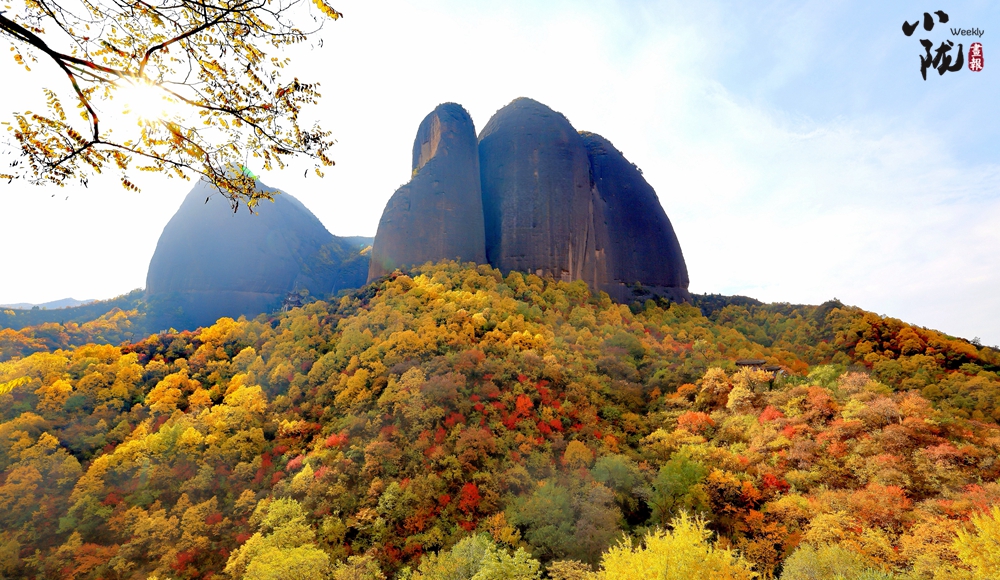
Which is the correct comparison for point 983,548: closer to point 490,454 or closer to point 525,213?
point 490,454

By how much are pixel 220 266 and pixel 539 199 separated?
40.7 m

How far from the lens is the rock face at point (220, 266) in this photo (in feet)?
155

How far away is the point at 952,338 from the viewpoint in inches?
1086

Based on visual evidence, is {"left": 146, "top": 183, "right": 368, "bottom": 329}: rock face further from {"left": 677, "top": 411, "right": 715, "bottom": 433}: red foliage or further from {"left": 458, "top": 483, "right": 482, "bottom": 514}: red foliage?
{"left": 677, "top": 411, "right": 715, "bottom": 433}: red foliage

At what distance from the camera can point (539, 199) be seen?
3584cm

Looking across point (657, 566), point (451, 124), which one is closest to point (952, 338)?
point (657, 566)

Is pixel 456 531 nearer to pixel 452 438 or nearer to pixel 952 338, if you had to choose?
pixel 452 438

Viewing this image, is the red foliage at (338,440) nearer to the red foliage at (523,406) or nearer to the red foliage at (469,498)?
the red foliage at (469,498)

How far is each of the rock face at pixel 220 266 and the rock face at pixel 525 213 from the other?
24.6 metres

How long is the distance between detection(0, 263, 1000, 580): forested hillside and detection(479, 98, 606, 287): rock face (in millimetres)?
8161

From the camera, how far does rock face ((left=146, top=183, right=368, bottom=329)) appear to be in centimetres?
4738

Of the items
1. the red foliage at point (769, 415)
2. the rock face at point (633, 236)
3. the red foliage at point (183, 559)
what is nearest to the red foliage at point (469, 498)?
the red foliage at point (183, 559)

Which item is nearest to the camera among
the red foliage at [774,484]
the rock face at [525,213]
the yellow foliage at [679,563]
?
the yellow foliage at [679,563]

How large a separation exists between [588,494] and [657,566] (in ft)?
19.7
